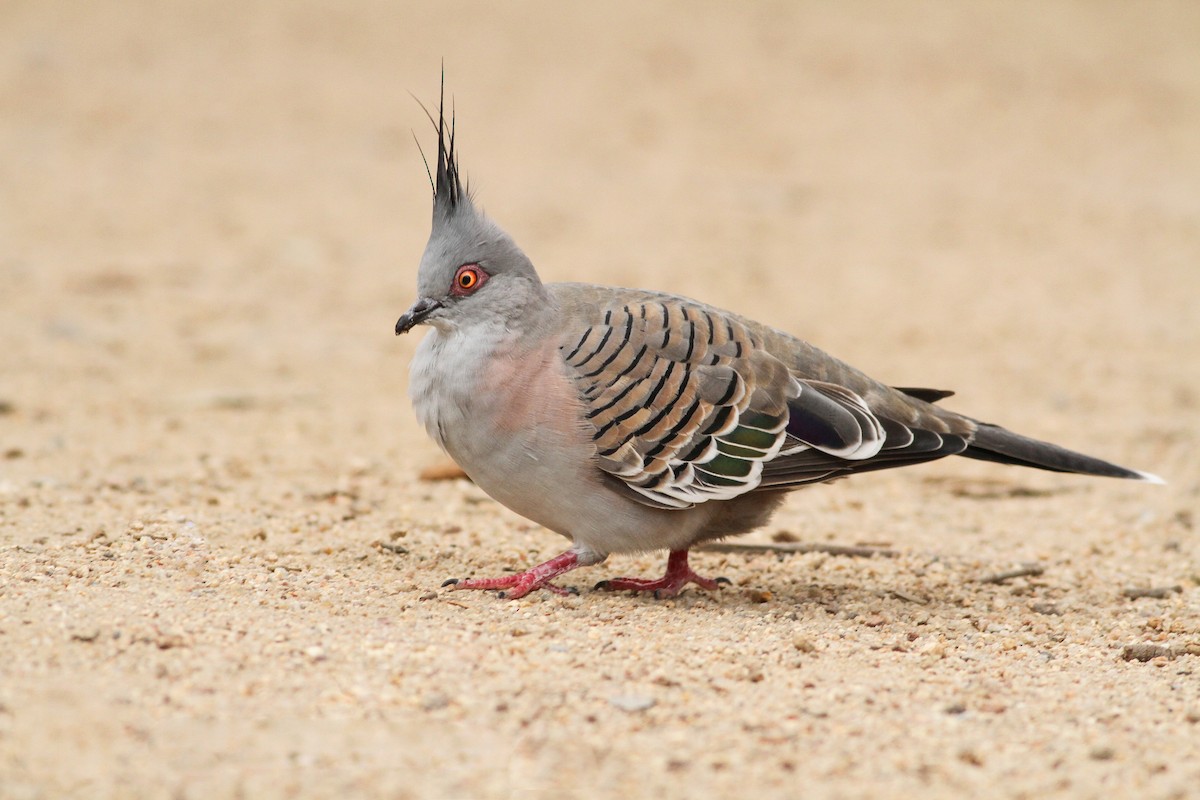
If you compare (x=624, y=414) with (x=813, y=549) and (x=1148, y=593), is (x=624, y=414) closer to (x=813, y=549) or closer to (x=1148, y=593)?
(x=813, y=549)

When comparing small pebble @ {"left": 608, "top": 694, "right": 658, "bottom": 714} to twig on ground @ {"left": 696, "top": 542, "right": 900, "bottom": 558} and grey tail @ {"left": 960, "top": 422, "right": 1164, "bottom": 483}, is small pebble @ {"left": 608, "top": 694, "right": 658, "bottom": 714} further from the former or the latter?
twig on ground @ {"left": 696, "top": 542, "right": 900, "bottom": 558}

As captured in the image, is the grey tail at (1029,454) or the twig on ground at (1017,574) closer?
the grey tail at (1029,454)

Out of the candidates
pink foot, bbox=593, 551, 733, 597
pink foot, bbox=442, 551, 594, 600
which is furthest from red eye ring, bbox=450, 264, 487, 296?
pink foot, bbox=593, 551, 733, 597

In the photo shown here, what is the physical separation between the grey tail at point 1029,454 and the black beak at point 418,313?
2.15 meters

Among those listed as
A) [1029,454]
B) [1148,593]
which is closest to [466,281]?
[1029,454]

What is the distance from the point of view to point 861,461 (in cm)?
501

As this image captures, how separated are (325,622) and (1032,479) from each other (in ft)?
16.1

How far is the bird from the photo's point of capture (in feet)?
15.8

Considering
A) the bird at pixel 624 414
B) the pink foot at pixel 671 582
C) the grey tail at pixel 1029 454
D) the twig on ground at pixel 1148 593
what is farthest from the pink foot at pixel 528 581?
the twig on ground at pixel 1148 593

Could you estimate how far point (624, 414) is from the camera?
4832 millimetres

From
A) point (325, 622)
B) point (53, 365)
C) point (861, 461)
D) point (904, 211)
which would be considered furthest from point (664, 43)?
point (325, 622)

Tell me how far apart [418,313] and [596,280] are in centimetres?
592

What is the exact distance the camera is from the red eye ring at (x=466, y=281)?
5.11 m

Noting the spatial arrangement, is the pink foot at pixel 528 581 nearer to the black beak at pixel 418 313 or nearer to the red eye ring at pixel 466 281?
the black beak at pixel 418 313
